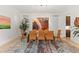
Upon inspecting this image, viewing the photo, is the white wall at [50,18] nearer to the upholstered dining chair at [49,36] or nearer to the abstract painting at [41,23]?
the abstract painting at [41,23]

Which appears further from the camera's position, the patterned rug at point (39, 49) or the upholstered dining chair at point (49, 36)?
the upholstered dining chair at point (49, 36)

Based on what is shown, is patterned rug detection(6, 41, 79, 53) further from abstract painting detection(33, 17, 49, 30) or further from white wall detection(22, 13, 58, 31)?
white wall detection(22, 13, 58, 31)

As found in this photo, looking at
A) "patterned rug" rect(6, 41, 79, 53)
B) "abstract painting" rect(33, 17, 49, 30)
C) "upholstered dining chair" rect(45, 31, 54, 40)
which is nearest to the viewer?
"patterned rug" rect(6, 41, 79, 53)

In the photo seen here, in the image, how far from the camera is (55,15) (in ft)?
44.2

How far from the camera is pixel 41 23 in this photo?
13258 millimetres

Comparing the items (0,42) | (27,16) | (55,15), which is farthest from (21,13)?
(0,42)

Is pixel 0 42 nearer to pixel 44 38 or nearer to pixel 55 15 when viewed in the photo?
pixel 44 38

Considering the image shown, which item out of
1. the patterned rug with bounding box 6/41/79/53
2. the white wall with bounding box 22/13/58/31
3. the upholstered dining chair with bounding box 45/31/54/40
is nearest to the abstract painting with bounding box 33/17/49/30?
the white wall with bounding box 22/13/58/31

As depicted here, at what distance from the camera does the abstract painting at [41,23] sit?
13227 mm

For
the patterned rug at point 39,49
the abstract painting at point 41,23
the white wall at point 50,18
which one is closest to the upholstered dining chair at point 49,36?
the patterned rug at point 39,49

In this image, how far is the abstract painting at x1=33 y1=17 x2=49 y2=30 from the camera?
521 inches

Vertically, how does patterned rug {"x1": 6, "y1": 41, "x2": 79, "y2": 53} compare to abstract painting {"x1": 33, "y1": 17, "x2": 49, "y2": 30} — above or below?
below
